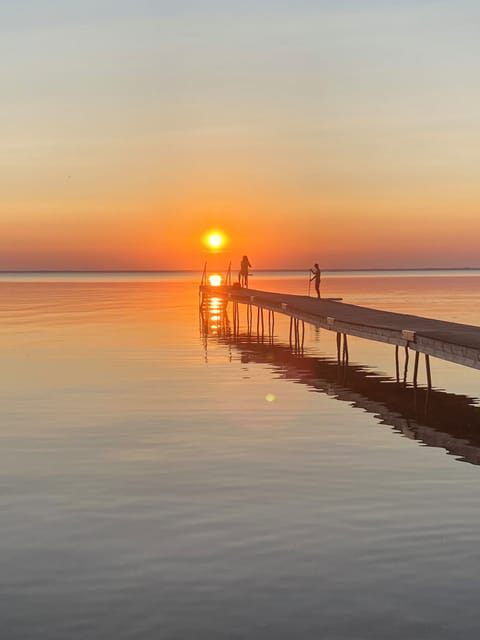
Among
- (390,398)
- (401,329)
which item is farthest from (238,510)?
(401,329)

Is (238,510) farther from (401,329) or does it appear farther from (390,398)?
(401,329)

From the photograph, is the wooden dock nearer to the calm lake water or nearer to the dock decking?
the dock decking

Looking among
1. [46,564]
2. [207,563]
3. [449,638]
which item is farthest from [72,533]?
[449,638]

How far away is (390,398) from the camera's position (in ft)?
80.2

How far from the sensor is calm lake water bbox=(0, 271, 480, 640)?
8.72m

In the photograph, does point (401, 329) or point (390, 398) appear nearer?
point (390, 398)

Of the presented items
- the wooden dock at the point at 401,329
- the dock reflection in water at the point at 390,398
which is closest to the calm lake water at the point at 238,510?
the dock reflection in water at the point at 390,398

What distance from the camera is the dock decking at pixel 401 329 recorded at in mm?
21031

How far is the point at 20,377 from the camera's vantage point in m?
28.6

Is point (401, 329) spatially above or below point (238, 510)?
above

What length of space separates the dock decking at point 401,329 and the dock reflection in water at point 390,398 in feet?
3.93

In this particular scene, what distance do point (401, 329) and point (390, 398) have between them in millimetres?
2286

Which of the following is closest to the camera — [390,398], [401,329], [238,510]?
[238,510]

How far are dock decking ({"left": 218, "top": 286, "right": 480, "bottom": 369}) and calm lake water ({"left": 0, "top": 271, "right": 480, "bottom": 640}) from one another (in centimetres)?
131
